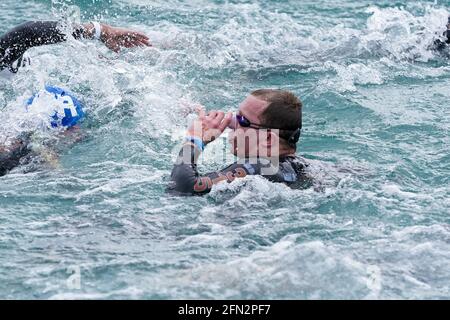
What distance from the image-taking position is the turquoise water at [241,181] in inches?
218

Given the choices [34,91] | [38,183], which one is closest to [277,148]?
[38,183]

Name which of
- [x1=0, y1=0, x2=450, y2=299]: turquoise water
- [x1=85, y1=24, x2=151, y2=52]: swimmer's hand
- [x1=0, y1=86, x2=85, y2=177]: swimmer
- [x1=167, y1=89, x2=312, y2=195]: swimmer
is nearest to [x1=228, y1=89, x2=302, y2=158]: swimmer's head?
[x1=167, y1=89, x2=312, y2=195]: swimmer

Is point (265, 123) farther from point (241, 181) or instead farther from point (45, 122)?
point (45, 122)

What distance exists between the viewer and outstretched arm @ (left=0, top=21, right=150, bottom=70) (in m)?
8.72

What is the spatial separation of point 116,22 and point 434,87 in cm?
513

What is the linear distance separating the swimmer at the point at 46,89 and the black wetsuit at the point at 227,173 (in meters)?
1.82

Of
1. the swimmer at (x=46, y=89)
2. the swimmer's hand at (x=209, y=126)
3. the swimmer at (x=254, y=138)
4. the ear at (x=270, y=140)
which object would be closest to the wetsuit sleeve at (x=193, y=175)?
the swimmer at (x=254, y=138)

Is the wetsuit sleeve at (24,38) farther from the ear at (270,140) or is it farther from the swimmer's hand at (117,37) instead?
the ear at (270,140)

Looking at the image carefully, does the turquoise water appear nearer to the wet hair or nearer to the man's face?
the man's face

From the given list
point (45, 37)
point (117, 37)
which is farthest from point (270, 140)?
point (45, 37)

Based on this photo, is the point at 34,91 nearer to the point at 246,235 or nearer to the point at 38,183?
the point at 38,183

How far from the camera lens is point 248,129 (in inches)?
264

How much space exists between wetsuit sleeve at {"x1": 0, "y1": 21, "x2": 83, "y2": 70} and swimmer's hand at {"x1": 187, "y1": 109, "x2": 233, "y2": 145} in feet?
9.48
